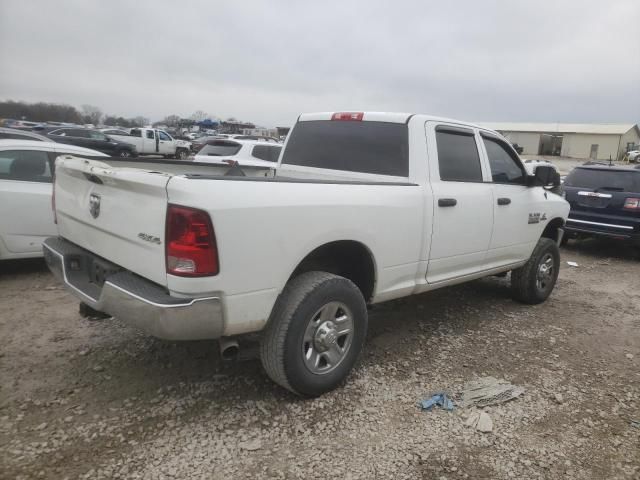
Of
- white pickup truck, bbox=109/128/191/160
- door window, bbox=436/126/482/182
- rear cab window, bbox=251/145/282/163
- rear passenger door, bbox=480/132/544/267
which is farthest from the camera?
white pickup truck, bbox=109/128/191/160

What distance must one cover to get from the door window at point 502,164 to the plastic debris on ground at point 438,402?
7.02 feet

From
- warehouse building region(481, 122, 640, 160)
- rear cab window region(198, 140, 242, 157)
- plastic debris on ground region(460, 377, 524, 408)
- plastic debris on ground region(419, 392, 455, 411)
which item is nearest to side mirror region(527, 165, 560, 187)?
plastic debris on ground region(460, 377, 524, 408)

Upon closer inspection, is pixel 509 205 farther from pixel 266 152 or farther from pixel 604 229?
pixel 266 152

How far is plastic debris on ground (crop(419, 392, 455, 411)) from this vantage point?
10.6 ft

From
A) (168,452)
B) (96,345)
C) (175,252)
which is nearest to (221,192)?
(175,252)

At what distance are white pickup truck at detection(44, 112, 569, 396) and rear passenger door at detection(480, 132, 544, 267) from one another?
22 millimetres

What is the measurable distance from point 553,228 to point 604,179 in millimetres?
4133

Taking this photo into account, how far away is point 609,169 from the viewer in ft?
29.3

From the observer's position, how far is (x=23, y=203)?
204 inches

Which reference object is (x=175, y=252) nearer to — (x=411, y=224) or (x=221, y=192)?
(x=221, y=192)

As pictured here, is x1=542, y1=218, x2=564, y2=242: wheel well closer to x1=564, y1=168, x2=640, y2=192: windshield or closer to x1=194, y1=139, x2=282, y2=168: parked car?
x1=564, y1=168, x2=640, y2=192: windshield

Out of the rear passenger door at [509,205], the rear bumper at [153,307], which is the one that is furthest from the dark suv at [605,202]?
the rear bumper at [153,307]

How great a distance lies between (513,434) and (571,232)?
702 cm

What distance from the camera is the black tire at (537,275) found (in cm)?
528
